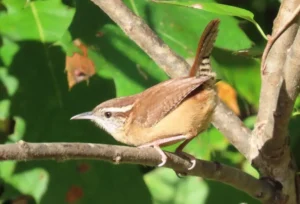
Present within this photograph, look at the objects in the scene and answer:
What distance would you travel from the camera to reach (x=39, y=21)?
2850 mm

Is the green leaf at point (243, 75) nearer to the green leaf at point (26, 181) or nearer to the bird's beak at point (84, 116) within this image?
the bird's beak at point (84, 116)

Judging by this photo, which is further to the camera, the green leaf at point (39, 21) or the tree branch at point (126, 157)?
the green leaf at point (39, 21)

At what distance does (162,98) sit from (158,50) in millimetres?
163

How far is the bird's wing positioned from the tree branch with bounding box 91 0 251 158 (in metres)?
0.09

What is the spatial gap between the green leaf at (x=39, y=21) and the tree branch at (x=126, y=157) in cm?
95

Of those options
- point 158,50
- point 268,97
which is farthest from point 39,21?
point 268,97

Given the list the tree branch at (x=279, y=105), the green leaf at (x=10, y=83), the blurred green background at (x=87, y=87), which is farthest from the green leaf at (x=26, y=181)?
the tree branch at (x=279, y=105)

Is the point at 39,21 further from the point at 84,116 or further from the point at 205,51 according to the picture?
the point at 205,51

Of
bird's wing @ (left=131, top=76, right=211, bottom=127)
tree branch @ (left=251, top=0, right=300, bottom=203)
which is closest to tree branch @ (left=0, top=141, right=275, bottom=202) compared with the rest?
tree branch @ (left=251, top=0, right=300, bottom=203)

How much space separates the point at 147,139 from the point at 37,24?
2.43ft

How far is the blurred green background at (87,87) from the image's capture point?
2711 mm

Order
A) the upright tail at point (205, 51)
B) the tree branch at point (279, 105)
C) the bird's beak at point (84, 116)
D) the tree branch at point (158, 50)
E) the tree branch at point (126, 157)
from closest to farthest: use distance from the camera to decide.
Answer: the tree branch at point (126, 157)
the tree branch at point (279, 105)
the upright tail at point (205, 51)
the tree branch at point (158, 50)
the bird's beak at point (84, 116)

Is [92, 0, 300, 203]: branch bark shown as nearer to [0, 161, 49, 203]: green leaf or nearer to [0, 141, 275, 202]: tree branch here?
[0, 141, 275, 202]: tree branch

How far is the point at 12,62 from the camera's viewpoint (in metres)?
2.79
